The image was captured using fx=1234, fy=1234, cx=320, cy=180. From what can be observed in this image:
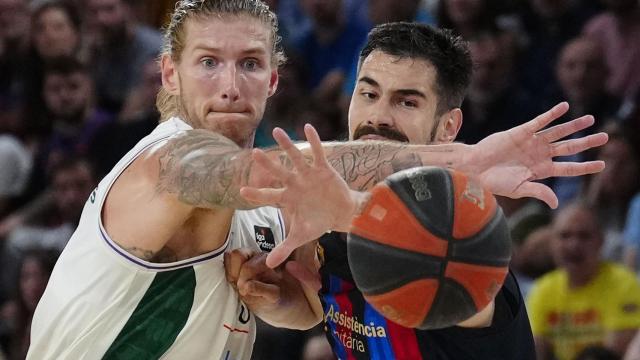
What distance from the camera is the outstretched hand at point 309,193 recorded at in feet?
12.7

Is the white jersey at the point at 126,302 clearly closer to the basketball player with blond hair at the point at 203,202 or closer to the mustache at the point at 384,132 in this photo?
the basketball player with blond hair at the point at 203,202

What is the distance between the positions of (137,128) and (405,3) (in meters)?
2.37

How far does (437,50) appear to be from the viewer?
5.82m

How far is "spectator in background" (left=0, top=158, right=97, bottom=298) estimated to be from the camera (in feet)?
31.4

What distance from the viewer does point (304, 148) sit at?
4.30 m

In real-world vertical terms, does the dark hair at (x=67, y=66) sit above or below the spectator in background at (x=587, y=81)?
below

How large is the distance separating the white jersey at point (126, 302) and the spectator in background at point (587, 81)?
→ 443 centimetres

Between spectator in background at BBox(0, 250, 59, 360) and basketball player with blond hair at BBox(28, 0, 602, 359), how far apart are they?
393 centimetres

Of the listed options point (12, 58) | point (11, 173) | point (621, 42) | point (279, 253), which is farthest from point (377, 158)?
point (12, 58)

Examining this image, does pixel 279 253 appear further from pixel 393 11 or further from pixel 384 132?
pixel 393 11

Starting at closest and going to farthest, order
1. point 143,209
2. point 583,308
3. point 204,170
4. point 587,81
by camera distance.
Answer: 1. point 204,170
2. point 143,209
3. point 583,308
4. point 587,81

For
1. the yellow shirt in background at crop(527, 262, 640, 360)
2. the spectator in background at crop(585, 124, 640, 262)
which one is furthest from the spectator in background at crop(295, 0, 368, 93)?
the yellow shirt in background at crop(527, 262, 640, 360)

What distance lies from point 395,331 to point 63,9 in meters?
6.40

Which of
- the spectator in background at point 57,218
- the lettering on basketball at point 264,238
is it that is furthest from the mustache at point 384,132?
the spectator in background at point 57,218
